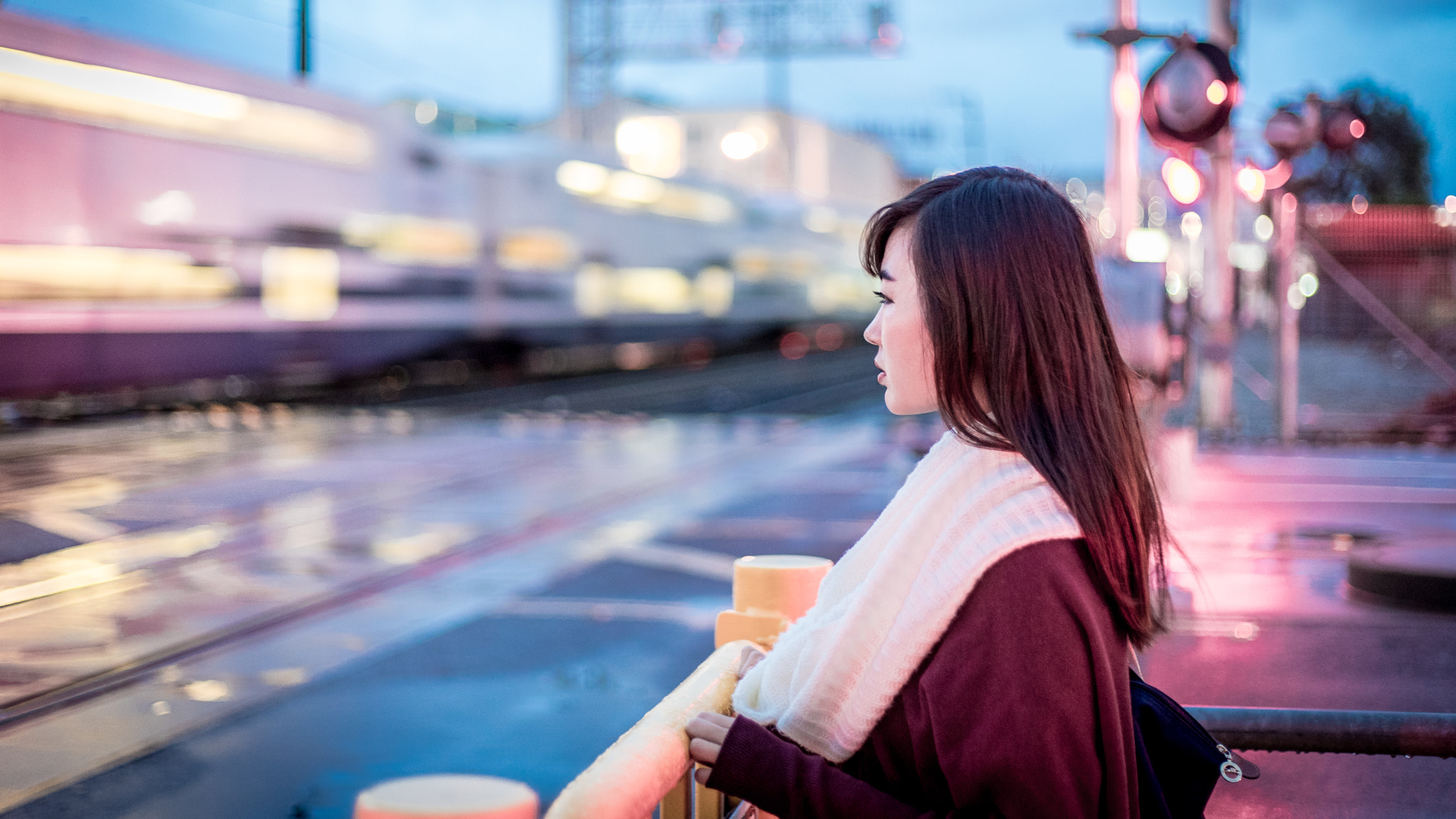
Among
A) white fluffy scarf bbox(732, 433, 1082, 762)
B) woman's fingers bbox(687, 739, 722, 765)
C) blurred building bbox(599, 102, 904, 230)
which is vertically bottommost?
woman's fingers bbox(687, 739, 722, 765)

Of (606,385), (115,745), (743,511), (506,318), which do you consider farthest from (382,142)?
(115,745)

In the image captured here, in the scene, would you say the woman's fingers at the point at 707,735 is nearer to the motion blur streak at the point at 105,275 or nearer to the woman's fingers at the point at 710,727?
the woman's fingers at the point at 710,727

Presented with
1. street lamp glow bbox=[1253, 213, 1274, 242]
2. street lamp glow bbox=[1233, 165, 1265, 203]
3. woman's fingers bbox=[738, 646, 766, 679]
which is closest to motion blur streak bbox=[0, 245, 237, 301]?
street lamp glow bbox=[1233, 165, 1265, 203]

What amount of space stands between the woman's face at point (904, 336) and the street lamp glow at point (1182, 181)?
418 inches

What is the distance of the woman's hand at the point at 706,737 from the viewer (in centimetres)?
173

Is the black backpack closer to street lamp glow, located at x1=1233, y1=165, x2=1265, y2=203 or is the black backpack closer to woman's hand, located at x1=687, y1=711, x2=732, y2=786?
woman's hand, located at x1=687, y1=711, x2=732, y2=786

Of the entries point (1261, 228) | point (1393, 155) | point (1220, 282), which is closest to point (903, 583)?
point (1220, 282)

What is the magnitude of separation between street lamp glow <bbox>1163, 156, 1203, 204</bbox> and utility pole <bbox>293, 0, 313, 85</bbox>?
1263 centimetres

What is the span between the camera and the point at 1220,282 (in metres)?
12.8

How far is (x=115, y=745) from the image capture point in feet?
14.3

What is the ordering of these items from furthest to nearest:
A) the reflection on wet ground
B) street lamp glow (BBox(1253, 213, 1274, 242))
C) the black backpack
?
1. street lamp glow (BBox(1253, 213, 1274, 242))
2. the reflection on wet ground
3. the black backpack

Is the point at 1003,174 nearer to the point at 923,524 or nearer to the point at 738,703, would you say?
the point at 923,524

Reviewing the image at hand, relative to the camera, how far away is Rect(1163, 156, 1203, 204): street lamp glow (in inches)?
466

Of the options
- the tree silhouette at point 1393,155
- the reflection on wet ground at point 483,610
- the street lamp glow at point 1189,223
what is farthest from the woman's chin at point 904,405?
the tree silhouette at point 1393,155
